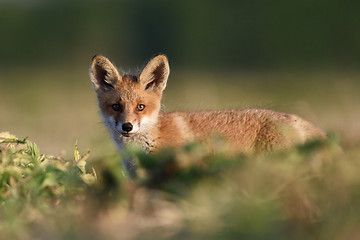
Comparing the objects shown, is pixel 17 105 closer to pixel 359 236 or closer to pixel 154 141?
pixel 154 141

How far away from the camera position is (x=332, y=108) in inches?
805

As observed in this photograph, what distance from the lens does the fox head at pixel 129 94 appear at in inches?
276

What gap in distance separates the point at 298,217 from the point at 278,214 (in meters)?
0.12

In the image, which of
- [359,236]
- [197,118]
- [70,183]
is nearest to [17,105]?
[197,118]

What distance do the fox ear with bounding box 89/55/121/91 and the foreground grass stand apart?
9.95 ft

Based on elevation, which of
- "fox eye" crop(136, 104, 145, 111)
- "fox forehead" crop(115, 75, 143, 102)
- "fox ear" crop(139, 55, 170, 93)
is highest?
"fox ear" crop(139, 55, 170, 93)

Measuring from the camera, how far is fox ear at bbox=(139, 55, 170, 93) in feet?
24.0

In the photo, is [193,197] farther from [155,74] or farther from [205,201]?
[155,74]

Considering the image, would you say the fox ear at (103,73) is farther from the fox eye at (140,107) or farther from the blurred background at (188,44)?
Answer: the blurred background at (188,44)

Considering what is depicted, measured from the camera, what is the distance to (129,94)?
23.9 feet

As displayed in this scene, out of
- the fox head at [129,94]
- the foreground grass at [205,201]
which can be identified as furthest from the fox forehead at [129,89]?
the foreground grass at [205,201]

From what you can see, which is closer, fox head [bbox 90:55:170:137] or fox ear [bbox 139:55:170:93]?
fox head [bbox 90:55:170:137]

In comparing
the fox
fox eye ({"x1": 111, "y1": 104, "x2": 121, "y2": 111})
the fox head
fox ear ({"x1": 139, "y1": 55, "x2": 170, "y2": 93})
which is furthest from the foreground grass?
fox ear ({"x1": 139, "y1": 55, "x2": 170, "y2": 93})

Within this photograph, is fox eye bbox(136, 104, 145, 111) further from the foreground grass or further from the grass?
the foreground grass
